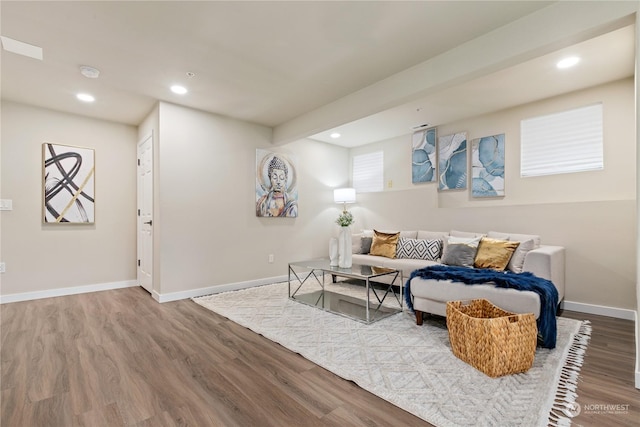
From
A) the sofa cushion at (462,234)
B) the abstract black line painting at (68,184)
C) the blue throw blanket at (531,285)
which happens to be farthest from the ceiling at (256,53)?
the blue throw blanket at (531,285)

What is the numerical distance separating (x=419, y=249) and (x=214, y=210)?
2.81 metres

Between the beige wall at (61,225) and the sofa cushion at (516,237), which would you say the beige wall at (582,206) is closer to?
the sofa cushion at (516,237)

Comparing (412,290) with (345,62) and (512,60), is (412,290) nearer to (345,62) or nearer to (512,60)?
(512,60)

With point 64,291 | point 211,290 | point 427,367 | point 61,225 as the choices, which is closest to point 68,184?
point 61,225

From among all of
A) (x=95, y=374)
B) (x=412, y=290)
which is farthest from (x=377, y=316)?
(x=95, y=374)

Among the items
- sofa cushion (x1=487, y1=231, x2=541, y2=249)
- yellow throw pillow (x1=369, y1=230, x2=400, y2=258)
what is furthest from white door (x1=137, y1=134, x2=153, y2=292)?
sofa cushion (x1=487, y1=231, x2=541, y2=249)

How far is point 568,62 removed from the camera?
9.11 feet

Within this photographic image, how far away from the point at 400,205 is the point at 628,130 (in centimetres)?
272

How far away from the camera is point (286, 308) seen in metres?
3.33

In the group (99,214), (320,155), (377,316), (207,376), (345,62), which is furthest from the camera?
(320,155)

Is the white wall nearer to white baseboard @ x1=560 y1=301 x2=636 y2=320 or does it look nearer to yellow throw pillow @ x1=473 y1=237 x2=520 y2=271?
yellow throw pillow @ x1=473 y1=237 x2=520 y2=271

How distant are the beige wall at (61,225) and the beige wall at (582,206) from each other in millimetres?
4734

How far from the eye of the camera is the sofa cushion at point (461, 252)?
11.5ft

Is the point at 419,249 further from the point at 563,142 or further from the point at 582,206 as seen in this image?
the point at 563,142
